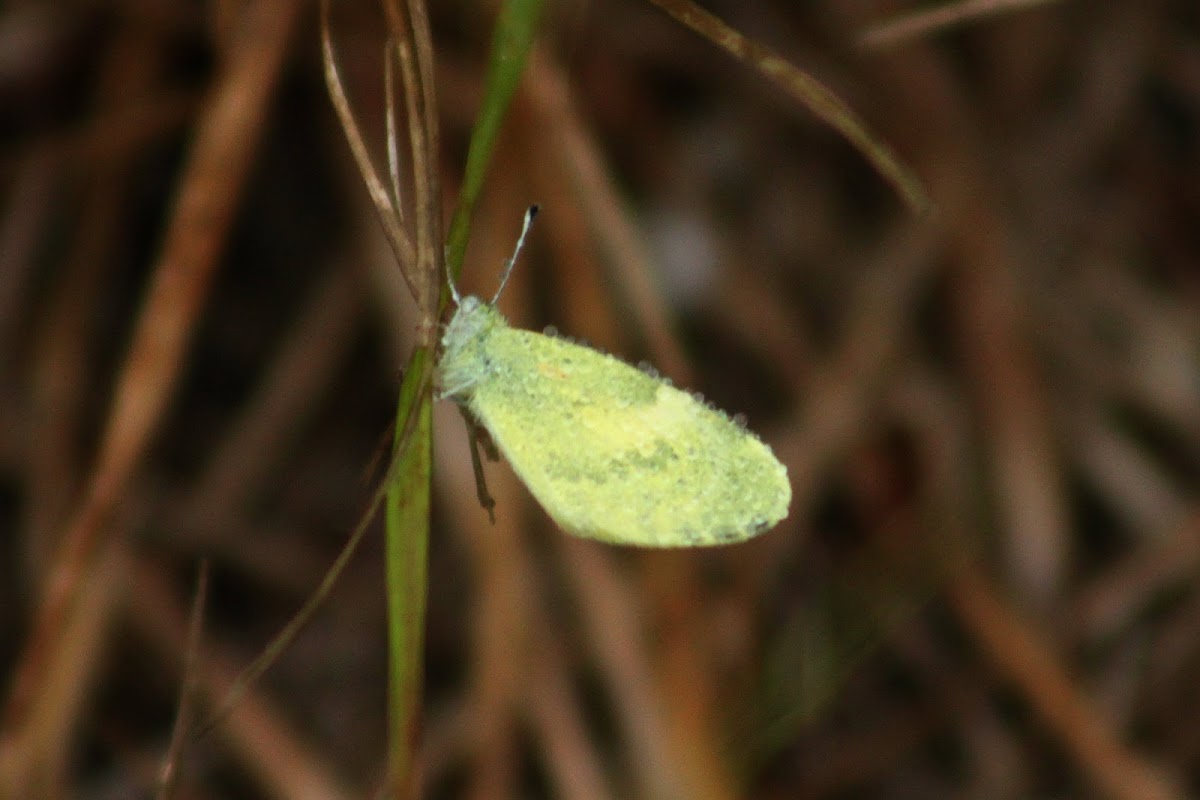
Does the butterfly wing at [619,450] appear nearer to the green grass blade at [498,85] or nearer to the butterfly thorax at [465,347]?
the butterfly thorax at [465,347]

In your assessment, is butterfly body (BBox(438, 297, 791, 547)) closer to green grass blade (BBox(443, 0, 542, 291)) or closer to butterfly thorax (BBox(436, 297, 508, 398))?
butterfly thorax (BBox(436, 297, 508, 398))

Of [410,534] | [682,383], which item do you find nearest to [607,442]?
[410,534]

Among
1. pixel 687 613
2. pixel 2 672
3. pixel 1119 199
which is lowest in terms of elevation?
pixel 2 672

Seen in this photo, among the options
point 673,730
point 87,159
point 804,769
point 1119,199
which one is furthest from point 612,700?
point 1119,199

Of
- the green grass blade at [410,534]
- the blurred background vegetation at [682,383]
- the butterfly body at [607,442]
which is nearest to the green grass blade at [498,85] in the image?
the green grass blade at [410,534]

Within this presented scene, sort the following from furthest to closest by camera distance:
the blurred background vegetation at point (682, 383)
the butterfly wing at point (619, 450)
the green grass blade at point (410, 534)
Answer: the blurred background vegetation at point (682, 383), the butterfly wing at point (619, 450), the green grass blade at point (410, 534)

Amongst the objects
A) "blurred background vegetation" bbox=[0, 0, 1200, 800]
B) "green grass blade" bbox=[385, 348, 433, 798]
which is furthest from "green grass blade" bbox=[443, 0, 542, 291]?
"blurred background vegetation" bbox=[0, 0, 1200, 800]

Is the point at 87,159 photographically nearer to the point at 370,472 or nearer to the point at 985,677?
the point at 370,472

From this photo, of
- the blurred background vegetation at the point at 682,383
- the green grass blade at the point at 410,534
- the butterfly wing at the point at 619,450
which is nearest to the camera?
the green grass blade at the point at 410,534
